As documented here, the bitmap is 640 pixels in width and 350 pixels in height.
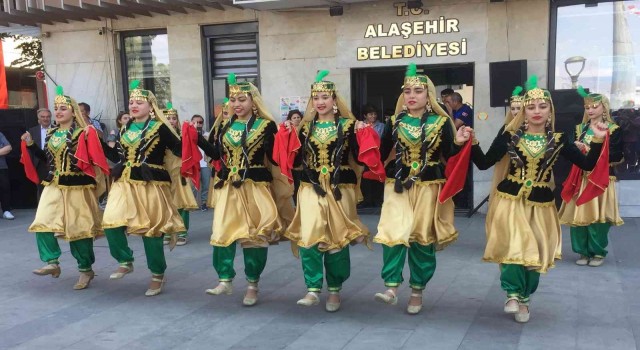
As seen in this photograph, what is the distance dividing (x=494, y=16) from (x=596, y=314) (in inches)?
237

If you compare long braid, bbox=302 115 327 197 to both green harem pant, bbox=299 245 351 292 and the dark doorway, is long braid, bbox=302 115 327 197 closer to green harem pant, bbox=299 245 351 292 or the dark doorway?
green harem pant, bbox=299 245 351 292

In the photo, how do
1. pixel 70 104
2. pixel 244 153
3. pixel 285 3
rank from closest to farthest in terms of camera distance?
1. pixel 244 153
2. pixel 70 104
3. pixel 285 3

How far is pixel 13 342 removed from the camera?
15.4ft

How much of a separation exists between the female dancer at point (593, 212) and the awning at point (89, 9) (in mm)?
6378

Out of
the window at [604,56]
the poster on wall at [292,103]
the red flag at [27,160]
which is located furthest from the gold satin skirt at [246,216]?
the window at [604,56]

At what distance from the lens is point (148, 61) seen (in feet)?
40.2

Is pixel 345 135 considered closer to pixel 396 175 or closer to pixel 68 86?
pixel 396 175

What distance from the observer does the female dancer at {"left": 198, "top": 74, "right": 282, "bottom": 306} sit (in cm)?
527

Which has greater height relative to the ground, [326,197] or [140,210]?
[326,197]

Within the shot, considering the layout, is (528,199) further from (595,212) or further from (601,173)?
(595,212)

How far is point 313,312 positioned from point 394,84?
6.71 metres

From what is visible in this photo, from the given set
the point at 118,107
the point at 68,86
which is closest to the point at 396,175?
the point at 118,107

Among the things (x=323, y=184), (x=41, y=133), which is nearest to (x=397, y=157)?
(x=323, y=184)

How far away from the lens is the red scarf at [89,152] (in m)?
5.93
